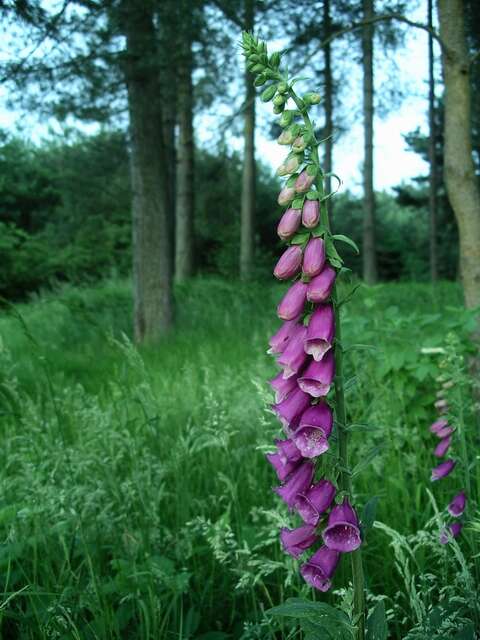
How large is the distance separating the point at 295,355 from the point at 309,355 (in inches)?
1.3

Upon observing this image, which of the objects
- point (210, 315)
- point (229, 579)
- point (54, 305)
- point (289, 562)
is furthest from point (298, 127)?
point (54, 305)

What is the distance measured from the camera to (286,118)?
48.4 inches

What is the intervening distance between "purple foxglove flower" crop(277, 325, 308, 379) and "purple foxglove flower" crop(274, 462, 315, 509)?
20 cm

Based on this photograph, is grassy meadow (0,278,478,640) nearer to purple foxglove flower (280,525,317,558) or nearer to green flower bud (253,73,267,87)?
purple foxglove flower (280,525,317,558)

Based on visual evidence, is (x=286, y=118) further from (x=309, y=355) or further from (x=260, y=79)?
(x=309, y=355)

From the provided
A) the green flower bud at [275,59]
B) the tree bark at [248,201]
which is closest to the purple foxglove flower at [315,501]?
the green flower bud at [275,59]

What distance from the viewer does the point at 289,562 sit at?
1684mm

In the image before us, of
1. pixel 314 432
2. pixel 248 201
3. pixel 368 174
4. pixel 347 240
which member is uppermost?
pixel 368 174

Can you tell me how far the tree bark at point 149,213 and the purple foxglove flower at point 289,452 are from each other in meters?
6.32

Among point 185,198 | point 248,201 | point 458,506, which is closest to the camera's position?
point 458,506

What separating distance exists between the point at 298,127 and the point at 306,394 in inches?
21.6

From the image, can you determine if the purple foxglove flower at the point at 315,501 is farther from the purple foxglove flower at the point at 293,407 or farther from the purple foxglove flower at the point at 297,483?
the purple foxglove flower at the point at 293,407

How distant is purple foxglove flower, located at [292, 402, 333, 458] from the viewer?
1.17 m

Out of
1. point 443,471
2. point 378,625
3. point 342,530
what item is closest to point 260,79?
point 342,530
